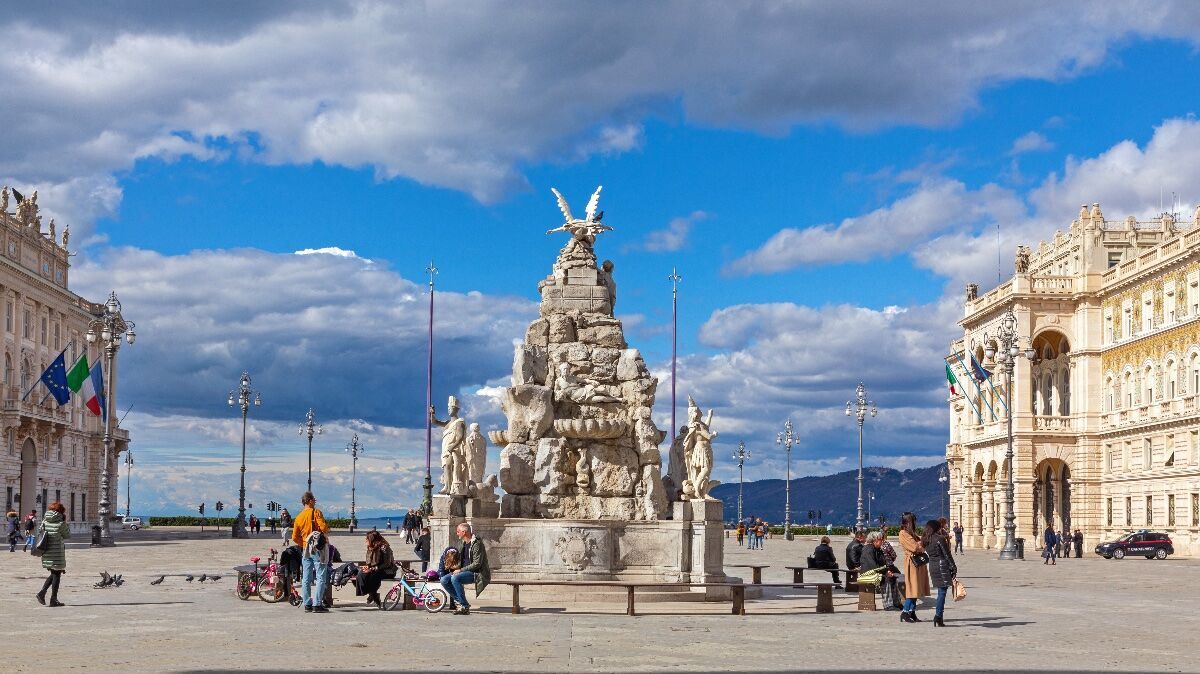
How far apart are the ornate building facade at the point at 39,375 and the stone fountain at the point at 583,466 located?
2231 inches

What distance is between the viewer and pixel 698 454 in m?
24.3

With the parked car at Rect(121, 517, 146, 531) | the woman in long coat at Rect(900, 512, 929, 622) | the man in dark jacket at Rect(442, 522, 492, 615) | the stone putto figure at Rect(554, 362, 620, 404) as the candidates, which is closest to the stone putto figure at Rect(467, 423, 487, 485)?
the stone putto figure at Rect(554, 362, 620, 404)

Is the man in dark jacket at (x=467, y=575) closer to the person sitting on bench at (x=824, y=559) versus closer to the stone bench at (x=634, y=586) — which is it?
the stone bench at (x=634, y=586)

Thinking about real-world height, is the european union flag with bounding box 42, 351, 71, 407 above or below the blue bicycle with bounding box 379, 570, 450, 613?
above

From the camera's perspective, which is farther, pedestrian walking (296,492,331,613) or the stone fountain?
the stone fountain

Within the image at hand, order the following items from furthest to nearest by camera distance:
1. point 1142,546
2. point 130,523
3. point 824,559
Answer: point 130,523 < point 1142,546 < point 824,559

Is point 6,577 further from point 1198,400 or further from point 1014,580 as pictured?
point 1198,400

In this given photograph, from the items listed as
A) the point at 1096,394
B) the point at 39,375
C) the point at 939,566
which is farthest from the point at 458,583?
the point at 39,375

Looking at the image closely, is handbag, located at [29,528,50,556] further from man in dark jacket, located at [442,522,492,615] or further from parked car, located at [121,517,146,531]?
parked car, located at [121,517,146,531]

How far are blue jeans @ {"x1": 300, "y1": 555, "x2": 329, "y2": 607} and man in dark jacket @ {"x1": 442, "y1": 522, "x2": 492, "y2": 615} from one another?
68.1 inches

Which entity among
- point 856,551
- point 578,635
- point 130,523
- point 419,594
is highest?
point 856,551

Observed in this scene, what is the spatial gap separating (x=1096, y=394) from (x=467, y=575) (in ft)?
194

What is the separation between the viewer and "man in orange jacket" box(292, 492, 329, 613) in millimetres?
20844

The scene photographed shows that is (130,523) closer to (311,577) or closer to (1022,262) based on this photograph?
(1022,262)
